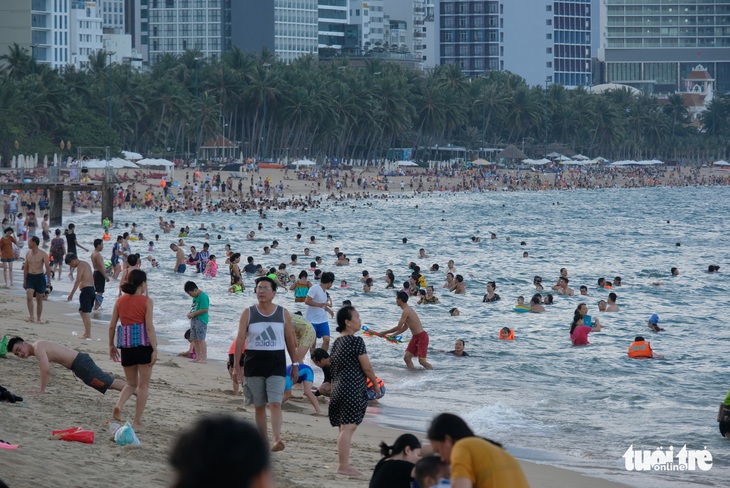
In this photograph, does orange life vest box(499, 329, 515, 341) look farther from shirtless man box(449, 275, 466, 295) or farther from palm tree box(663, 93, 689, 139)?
palm tree box(663, 93, 689, 139)

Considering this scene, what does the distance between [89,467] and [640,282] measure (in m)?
30.0

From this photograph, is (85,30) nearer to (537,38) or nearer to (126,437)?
(537,38)

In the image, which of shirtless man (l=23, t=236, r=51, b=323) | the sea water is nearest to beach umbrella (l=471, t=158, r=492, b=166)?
the sea water

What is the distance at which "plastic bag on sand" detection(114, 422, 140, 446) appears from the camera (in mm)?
9023

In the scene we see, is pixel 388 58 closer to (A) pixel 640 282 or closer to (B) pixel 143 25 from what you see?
(B) pixel 143 25

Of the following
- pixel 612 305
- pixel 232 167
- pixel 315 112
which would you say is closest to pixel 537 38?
pixel 315 112

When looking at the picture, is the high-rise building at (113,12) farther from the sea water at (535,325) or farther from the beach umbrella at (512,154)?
the sea water at (535,325)

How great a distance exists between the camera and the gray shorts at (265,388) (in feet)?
29.4

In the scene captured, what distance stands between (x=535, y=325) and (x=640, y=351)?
4967 millimetres

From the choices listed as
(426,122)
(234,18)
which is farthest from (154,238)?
(234,18)

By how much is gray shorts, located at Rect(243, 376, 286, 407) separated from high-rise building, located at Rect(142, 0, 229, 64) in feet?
502

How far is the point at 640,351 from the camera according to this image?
19609mm

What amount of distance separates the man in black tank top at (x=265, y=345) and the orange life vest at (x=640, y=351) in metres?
11.6

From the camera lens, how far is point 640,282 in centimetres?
3628
